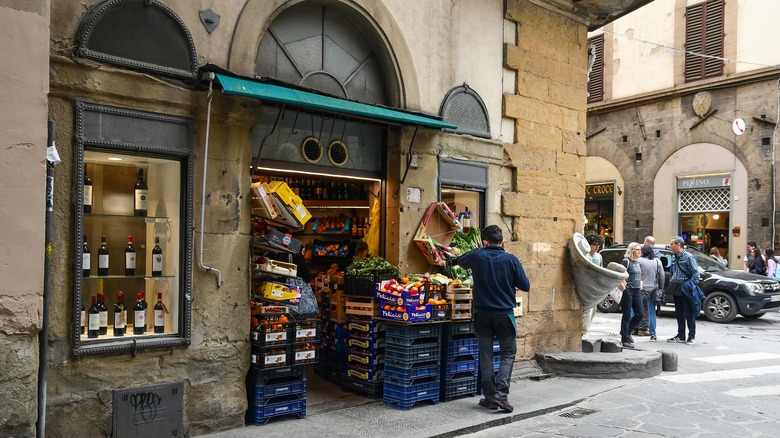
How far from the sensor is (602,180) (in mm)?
25859

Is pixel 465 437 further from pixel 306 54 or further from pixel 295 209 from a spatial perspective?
pixel 306 54

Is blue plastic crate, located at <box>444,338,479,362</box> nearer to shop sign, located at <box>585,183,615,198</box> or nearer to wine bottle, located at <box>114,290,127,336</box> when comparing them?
wine bottle, located at <box>114,290,127,336</box>

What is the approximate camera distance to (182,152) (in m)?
5.90

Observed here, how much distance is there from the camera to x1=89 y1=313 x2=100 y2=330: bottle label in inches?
217

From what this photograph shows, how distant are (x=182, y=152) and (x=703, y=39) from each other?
21.2m

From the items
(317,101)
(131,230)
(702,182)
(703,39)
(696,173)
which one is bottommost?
(131,230)

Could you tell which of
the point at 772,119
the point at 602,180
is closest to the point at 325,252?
the point at 772,119

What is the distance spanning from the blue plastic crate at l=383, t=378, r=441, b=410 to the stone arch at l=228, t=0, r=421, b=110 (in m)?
3.16

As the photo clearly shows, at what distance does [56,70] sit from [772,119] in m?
21.0

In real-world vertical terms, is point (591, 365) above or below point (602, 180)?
below

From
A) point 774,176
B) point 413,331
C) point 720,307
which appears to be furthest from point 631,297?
point 774,176

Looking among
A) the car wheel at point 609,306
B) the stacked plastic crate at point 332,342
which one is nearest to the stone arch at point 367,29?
the stacked plastic crate at point 332,342

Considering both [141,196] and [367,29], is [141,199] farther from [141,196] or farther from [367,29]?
[367,29]

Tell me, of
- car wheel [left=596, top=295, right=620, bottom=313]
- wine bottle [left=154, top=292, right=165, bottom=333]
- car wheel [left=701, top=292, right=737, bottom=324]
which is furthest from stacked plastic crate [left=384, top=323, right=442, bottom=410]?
car wheel [left=596, top=295, right=620, bottom=313]
